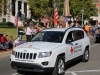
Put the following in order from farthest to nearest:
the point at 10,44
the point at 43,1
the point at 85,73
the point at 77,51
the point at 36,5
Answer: the point at 36,5 → the point at 43,1 → the point at 10,44 → the point at 77,51 → the point at 85,73

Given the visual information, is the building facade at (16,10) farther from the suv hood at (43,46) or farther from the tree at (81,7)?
the suv hood at (43,46)

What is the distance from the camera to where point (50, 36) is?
9367mm

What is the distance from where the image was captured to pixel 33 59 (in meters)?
7.79

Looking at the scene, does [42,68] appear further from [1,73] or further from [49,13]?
[49,13]

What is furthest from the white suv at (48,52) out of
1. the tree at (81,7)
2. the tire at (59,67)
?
the tree at (81,7)

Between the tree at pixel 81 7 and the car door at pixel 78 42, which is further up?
the tree at pixel 81 7

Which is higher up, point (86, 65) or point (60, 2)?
point (60, 2)

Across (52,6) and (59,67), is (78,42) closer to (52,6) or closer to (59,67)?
(59,67)

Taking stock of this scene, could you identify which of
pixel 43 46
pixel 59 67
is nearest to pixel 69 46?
pixel 59 67

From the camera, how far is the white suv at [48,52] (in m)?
7.80

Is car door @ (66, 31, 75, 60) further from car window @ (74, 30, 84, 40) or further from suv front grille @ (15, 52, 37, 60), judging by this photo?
suv front grille @ (15, 52, 37, 60)

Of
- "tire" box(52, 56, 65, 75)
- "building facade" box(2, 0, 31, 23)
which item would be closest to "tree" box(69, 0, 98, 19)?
"building facade" box(2, 0, 31, 23)

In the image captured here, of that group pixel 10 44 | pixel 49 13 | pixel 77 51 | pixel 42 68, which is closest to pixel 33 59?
pixel 42 68

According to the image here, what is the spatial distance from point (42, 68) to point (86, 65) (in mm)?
3363
